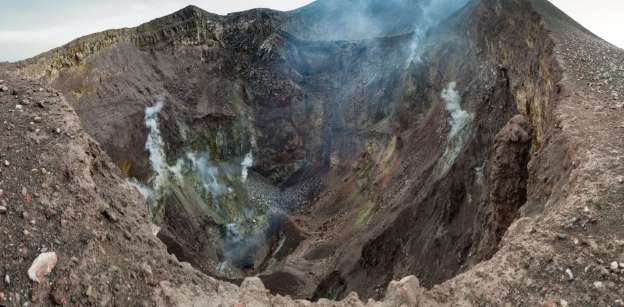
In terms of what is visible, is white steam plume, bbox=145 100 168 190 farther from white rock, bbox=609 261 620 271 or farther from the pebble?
white rock, bbox=609 261 620 271

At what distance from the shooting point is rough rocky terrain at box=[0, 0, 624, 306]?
768cm

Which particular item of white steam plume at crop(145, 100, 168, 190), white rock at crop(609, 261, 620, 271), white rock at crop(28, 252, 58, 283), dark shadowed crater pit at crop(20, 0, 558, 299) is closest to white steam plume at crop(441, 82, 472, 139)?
dark shadowed crater pit at crop(20, 0, 558, 299)

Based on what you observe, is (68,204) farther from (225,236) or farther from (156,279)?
(225,236)

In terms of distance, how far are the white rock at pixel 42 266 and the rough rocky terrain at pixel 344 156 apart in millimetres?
79

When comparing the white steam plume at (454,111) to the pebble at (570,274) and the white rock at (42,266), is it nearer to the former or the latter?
the pebble at (570,274)

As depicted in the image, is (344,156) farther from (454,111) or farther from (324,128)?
(454,111)

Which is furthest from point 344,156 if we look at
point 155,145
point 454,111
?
point 155,145

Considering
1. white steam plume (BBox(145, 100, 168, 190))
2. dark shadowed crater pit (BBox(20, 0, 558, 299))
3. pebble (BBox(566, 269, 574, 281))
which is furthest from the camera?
white steam plume (BBox(145, 100, 168, 190))

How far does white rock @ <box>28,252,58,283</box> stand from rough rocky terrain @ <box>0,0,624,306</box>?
3.1 inches

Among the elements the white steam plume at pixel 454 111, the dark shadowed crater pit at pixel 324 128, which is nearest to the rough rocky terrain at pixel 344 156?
the dark shadowed crater pit at pixel 324 128

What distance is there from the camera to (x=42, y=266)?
7.00 meters

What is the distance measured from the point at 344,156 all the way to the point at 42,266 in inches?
1376

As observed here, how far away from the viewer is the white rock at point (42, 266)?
689cm

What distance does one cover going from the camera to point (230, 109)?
44.8 metres
